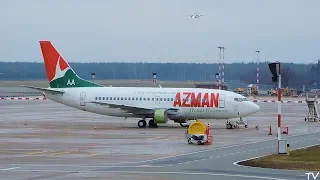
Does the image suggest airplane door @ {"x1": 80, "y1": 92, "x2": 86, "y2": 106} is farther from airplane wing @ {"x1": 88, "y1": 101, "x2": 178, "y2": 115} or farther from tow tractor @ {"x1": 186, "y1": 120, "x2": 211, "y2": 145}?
tow tractor @ {"x1": 186, "y1": 120, "x2": 211, "y2": 145}

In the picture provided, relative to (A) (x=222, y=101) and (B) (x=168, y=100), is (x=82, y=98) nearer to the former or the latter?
(B) (x=168, y=100)

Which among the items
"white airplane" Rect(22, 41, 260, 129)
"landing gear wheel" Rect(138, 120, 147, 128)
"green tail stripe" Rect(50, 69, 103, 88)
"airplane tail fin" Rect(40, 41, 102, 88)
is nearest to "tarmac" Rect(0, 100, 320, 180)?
"landing gear wheel" Rect(138, 120, 147, 128)

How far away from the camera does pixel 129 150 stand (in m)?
41.4

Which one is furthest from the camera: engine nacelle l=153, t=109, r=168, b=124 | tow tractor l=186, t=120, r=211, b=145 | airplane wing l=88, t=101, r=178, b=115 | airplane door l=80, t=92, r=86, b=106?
airplane door l=80, t=92, r=86, b=106

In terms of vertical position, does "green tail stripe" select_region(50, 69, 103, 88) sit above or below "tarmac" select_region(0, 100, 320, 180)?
above

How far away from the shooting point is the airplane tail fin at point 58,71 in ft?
215

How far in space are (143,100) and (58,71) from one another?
7839 millimetres

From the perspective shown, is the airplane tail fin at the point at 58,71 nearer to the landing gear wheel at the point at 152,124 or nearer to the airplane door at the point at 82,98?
the airplane door at the point at 82,98

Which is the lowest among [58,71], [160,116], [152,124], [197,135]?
[197,135]

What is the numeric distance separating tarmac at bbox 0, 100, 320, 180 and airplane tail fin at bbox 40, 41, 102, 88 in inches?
137

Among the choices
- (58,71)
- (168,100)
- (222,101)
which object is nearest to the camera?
(222,101)

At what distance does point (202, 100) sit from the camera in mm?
62031

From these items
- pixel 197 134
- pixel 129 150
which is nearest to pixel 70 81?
pixel 197 134

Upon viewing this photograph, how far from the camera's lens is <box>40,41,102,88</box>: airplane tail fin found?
6556 centimetres
